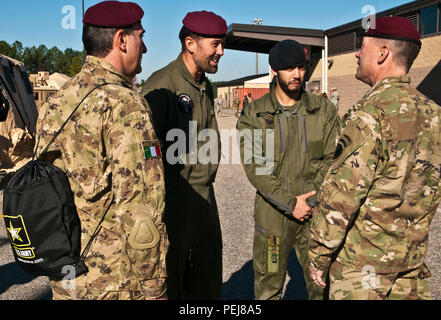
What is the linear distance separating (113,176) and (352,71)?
22889 millimetres

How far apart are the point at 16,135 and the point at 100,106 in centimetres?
870

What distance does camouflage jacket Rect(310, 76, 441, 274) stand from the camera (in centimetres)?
196

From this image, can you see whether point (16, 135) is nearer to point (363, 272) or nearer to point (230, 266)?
point (230, 266)

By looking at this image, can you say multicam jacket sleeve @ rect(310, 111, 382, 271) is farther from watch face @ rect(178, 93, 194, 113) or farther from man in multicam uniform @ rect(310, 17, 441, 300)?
watch face @ rect(178, 93, 194, 113)

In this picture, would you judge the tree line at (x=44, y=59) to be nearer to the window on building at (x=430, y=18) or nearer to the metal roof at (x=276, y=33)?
the metal roof at (x=276, y=33)

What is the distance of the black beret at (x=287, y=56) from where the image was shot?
10.2 ft

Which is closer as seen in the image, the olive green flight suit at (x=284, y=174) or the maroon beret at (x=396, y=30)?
the maroon beret at (x=396, y=30)

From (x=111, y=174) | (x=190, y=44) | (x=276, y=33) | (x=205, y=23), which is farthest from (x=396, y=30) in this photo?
(x=276, y=33)

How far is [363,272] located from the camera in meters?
2.08

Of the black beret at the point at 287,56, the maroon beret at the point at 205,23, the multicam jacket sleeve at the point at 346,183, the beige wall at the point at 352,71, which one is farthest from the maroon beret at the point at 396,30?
the beige wall at the point at 352,71

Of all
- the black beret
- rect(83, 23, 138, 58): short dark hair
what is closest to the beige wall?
the black beret

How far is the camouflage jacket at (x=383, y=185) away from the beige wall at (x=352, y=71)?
1700 centimetres

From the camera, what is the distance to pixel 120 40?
198 centimetres
